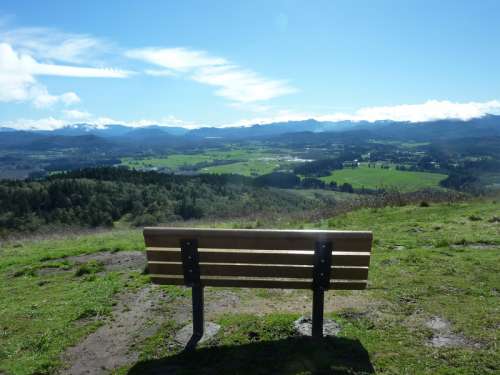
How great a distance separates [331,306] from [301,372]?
6.52ft

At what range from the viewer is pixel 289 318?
546 cm

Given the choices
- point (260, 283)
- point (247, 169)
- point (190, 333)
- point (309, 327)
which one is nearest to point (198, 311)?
point (190, 333)

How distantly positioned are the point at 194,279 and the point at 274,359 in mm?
1395

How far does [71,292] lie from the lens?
7477 millimetres

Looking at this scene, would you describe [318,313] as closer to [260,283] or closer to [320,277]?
[320,277]

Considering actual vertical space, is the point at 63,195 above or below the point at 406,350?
below

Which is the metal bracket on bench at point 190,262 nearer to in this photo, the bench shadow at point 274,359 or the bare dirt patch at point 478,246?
the bench shadow at point 274,359

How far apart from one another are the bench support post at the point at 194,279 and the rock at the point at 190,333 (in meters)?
0.06

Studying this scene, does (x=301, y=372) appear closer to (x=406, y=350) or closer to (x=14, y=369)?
(x=406, y=350)

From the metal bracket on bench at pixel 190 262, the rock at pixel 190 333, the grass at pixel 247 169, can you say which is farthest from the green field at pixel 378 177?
the metal bracket on bench at pixel 190 262

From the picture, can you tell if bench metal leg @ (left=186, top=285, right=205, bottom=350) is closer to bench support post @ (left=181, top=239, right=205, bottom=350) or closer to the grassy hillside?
bench support post @ (left=181, top=239, right=205, bottom=350)

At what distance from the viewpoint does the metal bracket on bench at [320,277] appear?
4.61m

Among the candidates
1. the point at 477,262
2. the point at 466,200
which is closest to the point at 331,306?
the point at 477,262

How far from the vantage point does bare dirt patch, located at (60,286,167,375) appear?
4.75m
